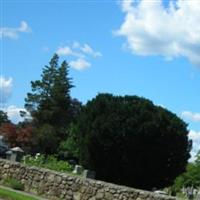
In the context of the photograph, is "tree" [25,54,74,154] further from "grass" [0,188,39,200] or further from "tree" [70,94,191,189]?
"grass" [0,188,39,200]

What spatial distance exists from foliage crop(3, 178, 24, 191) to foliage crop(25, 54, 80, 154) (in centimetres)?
5932

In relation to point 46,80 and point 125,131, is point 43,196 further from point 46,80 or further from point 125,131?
point 46,80

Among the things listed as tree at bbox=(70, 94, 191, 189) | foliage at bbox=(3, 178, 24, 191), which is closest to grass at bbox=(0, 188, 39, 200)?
foliage at bbox=(3, 178, 24, 191)

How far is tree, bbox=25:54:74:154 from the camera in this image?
287 ft

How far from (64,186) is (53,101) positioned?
225 feet

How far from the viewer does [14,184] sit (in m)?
22.9

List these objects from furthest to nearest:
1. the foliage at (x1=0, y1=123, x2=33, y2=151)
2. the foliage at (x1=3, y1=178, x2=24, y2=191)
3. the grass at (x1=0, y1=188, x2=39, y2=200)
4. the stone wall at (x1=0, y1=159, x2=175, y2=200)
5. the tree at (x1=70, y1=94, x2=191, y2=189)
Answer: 1. the foliage at (x1=0, y1=123, x2=33, y2=151)
2. the tree at (x1=70, y1=94, x2=191, y2=189)
3. the foliage at (x1=3, y1=178, x2=24, y2=191)
4. the grass at (x1=0, y1=188, x2=39, y2=200)
5. the stone wall at (x1=0, y1=159, x2=175, y2=200)

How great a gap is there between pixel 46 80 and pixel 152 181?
57710 millimetres

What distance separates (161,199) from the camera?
17641 mm

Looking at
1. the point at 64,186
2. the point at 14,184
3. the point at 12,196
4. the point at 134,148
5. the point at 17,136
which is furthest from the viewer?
the point at 17,136

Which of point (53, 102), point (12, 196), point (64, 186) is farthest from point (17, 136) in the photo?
point (12, 196)

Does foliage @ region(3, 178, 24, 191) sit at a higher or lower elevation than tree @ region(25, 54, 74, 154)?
lower

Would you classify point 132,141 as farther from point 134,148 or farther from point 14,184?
point 14,184

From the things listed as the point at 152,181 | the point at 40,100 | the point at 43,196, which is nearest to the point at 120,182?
the point at 152,181
